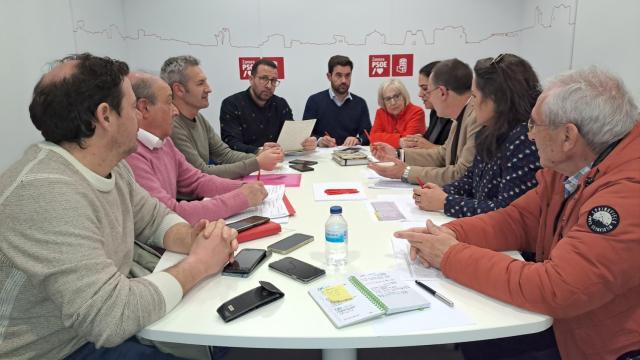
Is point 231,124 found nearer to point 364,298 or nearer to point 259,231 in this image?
point 259,231

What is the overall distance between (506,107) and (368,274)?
0.93 metres

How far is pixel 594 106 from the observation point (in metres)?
1.10

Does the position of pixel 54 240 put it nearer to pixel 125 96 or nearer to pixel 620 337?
pixel 125 96

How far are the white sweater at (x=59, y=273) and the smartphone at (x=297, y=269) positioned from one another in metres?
0.30

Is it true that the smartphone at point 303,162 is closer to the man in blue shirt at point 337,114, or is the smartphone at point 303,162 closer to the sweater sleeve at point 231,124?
the sweater sleeve at point 231,124

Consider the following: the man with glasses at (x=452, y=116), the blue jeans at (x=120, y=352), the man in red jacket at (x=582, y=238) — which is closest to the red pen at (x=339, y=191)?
the man with glasses at (x=452, y=116)

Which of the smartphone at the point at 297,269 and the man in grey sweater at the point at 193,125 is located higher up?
the man in grey sweater at the point at 193,125

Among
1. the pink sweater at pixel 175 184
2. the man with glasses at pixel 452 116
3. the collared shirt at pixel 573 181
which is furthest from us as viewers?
the man with glasses at pixel 452 116

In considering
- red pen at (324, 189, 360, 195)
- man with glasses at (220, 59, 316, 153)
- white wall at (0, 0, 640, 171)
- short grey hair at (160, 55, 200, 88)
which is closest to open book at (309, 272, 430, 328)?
red pen at (324, 189, 360, 195)

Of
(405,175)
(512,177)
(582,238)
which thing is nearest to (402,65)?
(405,175)

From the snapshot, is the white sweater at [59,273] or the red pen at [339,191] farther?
the red pen at [339,191]

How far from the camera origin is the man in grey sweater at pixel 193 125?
8.39 feet

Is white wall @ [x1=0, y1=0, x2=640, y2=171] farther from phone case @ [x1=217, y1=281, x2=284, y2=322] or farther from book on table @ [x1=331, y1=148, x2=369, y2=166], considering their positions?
phone case @ [x1=217, y1=281, x2=284, y2=322]

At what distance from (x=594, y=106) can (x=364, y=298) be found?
0.75 m
